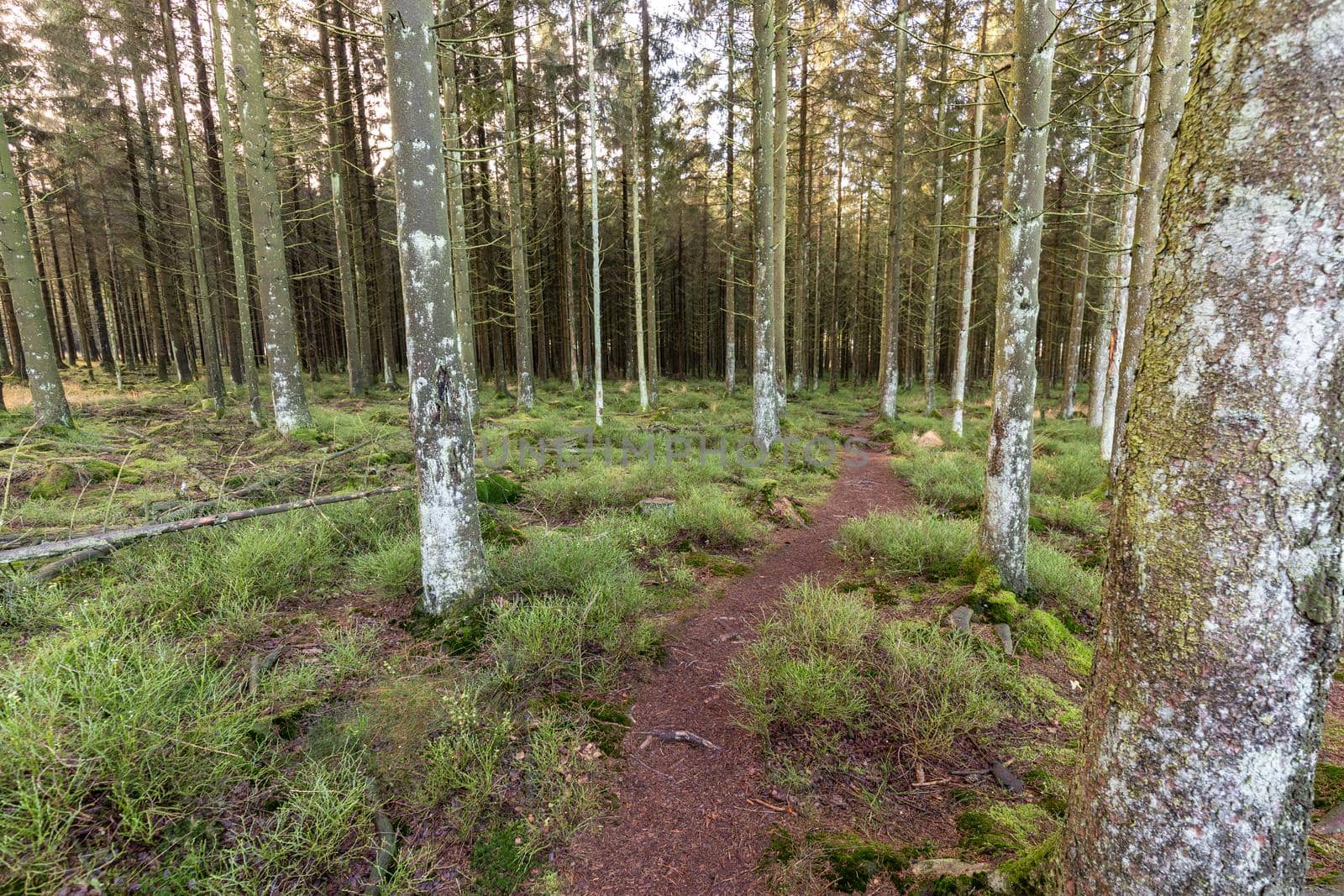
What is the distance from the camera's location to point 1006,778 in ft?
9.66

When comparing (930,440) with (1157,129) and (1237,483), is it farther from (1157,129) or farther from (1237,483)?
(1237,483)

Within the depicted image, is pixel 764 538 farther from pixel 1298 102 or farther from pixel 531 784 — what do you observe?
pixel 1298 102

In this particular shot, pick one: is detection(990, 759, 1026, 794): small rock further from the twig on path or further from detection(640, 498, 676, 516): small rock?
detection(640, 498, 676, 516): small rock

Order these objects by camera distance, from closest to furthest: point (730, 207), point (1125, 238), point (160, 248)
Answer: point (1125, 238)
point (160, 248)
point (730, 207)

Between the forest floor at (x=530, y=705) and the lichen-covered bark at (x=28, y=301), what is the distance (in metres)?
4.05

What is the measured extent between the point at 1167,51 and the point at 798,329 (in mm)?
13829

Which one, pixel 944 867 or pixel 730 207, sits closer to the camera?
pixel 944 867

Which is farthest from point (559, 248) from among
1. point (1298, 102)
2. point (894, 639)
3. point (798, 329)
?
point (1298, 102)

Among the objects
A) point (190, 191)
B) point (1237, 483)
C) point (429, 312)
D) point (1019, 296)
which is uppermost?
point (190, 191)

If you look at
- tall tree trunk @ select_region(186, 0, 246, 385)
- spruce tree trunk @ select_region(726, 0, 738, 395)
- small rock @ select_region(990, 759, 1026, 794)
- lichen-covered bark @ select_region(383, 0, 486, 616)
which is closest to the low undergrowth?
lichen-covered bark @ select_region(383, 0, 486, 616)

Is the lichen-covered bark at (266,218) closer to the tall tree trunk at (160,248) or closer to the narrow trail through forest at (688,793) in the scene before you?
the tall tree trunk at (160,248)

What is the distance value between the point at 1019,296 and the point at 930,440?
331 inches

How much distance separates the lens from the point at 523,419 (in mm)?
13984

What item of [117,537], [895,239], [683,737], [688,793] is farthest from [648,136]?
[688,793]
